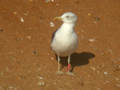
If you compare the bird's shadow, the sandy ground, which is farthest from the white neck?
the bird's shadow

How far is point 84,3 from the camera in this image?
34.3 feet

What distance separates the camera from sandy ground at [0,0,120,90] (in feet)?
20.8

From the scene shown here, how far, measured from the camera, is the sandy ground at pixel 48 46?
6.35 metres

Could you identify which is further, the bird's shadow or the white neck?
the bird's shadow

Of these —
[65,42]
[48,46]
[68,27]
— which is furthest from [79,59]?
[68,27]

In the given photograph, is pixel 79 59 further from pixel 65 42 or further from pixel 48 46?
pixel 65 42

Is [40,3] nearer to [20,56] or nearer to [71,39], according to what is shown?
[20,56]

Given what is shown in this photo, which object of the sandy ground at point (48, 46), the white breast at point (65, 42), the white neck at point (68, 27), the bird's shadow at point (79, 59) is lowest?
the bird's shadow at point (79, 59)

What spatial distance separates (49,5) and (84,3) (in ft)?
4.81

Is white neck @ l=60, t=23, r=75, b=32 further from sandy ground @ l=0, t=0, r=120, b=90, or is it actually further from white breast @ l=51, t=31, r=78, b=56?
sandy ground @ l=0, t=0, r=120, b=90

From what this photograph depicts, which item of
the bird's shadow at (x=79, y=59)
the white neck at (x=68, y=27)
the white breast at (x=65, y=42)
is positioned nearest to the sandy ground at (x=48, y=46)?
→ the bird's shadow at (x=79, y=59)

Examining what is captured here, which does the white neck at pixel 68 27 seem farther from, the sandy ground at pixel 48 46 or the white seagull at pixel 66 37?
the sandy ground at pixel 48 46

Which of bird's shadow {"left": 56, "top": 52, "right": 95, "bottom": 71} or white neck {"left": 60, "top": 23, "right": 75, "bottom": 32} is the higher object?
white neck {"left": 60, "top": 23, "right": 75, "bottom": 32}

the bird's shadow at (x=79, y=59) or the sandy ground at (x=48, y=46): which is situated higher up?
the sandy ground at (x=48, y=46)
